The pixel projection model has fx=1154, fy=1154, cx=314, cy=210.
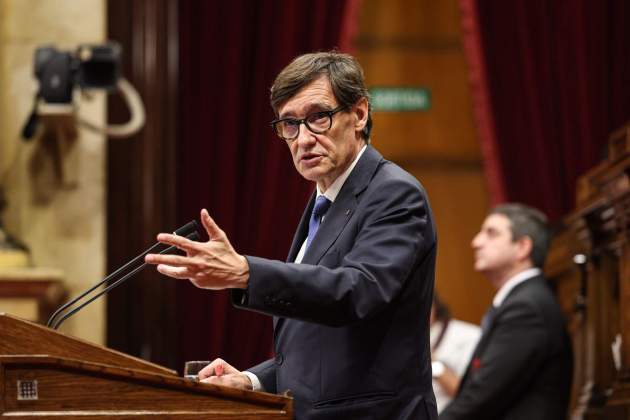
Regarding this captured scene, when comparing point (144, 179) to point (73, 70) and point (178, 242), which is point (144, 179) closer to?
point (73, 70)

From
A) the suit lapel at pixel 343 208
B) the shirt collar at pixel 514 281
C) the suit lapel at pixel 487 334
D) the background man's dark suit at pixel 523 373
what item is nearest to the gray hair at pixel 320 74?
the suit lapel at pixel 343 208

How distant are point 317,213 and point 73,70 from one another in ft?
9.92

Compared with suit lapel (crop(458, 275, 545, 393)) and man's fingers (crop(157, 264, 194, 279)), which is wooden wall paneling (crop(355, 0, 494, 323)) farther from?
man's fingers (crop(157, 264, 194, 279))

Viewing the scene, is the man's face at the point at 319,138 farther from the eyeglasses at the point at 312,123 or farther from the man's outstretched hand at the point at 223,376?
the man's outstretched hand at the point at 223,376

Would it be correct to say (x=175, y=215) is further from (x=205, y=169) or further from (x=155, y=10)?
(x=155, y=10)

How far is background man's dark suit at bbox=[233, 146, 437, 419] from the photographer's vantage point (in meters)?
2.05

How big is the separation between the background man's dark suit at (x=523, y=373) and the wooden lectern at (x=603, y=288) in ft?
0.40

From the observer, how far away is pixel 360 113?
2.49m

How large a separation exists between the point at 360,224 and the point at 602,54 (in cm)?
440

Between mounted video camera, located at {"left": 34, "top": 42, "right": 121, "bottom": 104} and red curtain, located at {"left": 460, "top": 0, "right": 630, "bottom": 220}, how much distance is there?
2.11 m

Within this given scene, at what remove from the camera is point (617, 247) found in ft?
13.4

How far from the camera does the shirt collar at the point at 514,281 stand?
4527 millimetres

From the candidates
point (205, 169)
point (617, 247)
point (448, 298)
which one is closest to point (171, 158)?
point (205, 169)

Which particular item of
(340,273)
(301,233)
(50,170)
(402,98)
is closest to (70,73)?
(50,170)
